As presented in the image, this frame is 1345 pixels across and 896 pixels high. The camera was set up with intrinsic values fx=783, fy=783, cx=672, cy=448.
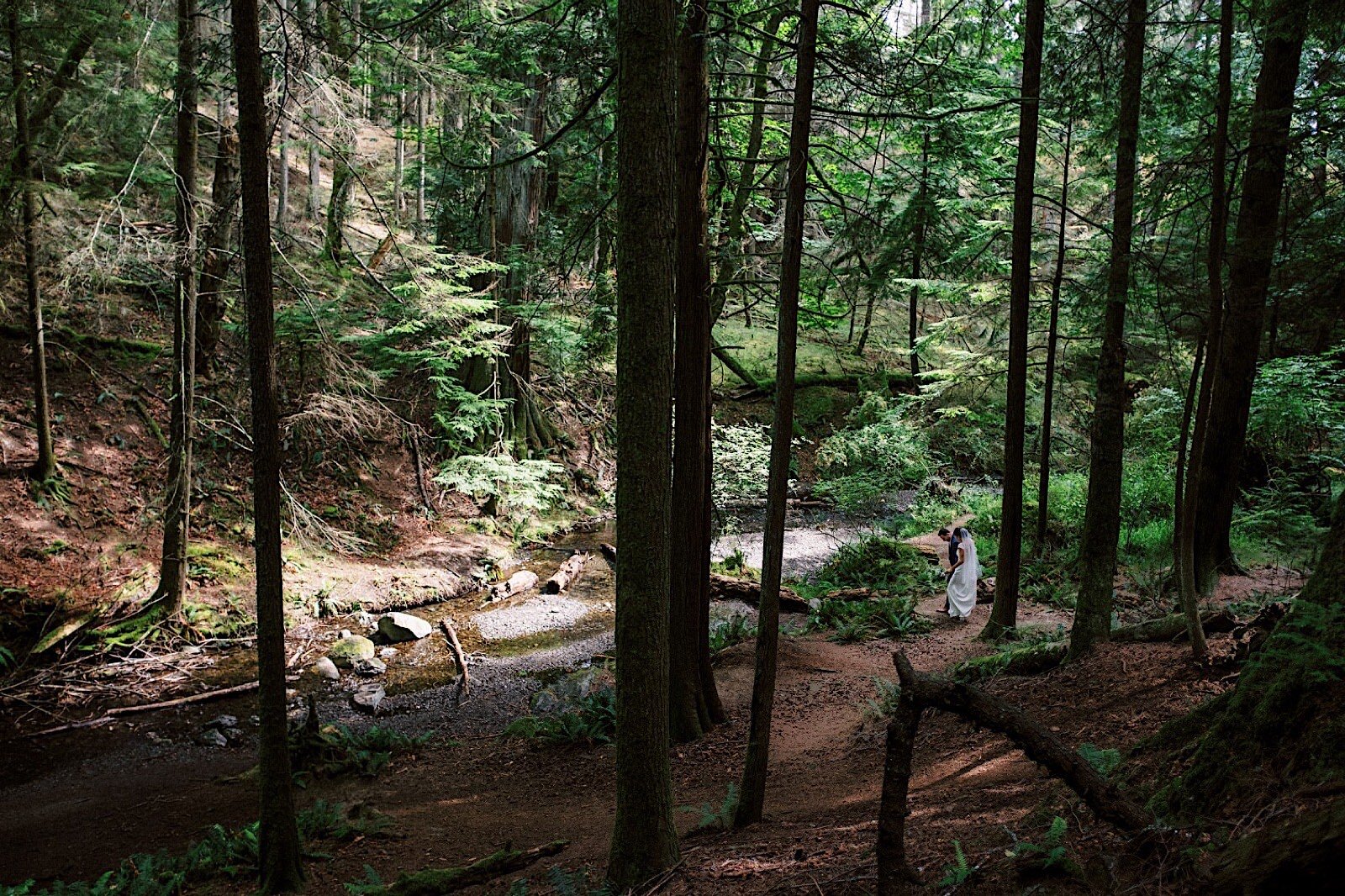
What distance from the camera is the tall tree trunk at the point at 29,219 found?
11852 millimetres

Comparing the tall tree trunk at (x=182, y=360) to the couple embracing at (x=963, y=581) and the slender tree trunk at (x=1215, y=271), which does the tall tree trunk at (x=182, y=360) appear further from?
the couple embracing at (x=963, y=581)

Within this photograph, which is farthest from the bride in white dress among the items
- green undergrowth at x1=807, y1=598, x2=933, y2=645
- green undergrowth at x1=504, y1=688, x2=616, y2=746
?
green undergrowth at x1=504, y1=688, x2=616, y2=746

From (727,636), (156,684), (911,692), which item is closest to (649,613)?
(911,692)

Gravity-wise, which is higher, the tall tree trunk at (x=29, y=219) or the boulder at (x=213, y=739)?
the tall tree trunk at (x=29, y=219)

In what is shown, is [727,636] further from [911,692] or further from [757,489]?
[911,692]

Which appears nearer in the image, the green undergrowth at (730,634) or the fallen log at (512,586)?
the green undergrowth at (730,634)

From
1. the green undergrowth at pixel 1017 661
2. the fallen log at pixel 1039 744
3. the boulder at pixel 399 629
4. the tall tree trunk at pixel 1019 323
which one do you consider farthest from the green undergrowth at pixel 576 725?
the fallen log at pixel 1039 744

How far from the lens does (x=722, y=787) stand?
25.2 ft

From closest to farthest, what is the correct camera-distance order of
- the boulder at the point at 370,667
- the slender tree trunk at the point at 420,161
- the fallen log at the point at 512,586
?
the boulder at the point at 370,667
the fallen log at the point at 512,586
the slender tree trunk at the point at 420,161

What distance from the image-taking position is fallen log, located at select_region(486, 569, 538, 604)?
15.6 m

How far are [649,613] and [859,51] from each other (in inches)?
204

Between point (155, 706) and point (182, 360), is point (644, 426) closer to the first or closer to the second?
point (155, 706)

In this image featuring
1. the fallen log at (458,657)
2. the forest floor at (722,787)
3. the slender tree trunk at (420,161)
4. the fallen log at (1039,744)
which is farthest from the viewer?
the slender tree trunk at (420,161)

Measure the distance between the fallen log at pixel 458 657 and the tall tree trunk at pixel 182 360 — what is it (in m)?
4.13
